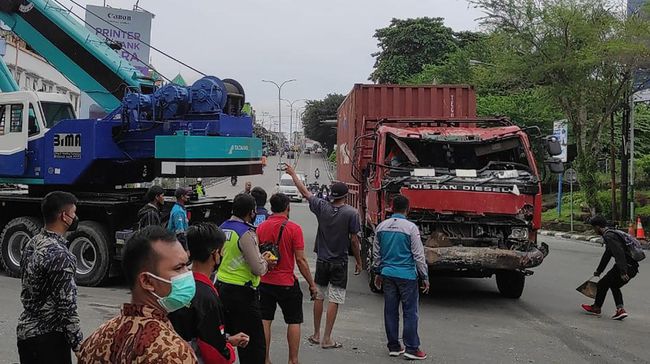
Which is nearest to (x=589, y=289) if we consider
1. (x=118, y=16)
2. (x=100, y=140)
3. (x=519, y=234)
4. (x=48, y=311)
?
(x=519, y=234)

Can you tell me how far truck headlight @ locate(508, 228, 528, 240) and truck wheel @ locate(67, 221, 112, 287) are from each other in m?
5.92

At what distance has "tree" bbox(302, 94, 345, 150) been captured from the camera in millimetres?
88438

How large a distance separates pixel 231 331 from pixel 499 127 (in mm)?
6798

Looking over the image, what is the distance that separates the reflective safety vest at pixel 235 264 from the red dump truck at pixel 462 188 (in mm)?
4162

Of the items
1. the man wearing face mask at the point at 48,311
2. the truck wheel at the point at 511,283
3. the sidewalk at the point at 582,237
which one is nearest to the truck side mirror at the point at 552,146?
the truck wheel at the point at 511,283

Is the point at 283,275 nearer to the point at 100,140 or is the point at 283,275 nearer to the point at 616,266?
the point at 616,266

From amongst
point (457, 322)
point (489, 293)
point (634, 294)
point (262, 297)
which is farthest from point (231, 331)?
A: point (634, 294)

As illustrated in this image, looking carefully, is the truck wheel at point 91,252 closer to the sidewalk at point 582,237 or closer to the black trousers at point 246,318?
the black trousers at point 246,318

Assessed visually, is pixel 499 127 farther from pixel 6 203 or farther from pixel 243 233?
pixel 6 203

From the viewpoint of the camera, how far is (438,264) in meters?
8.16

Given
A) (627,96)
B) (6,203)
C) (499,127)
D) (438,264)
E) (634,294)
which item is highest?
(627,96)

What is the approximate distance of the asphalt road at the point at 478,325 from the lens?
245 inches

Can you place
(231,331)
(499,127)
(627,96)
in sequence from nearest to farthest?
(231,331) → (499,127) → (627,96)

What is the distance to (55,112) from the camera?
34.0ft
